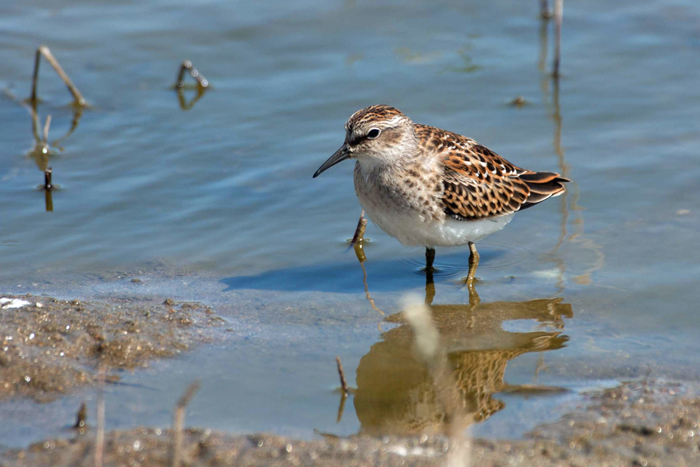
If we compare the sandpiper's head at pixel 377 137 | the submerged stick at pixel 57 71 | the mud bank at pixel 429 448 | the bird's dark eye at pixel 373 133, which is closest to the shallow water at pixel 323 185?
the submerged stick at pixel 57 71

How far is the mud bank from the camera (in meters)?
4.50

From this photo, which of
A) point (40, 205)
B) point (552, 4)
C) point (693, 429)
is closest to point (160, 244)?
point (40, 205)

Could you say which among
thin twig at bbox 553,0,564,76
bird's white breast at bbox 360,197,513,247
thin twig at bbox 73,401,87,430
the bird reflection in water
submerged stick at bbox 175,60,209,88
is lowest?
the bird reflection in water

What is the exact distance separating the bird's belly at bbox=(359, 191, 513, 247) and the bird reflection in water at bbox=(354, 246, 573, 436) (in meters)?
0.49

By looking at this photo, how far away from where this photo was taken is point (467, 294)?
750 cm

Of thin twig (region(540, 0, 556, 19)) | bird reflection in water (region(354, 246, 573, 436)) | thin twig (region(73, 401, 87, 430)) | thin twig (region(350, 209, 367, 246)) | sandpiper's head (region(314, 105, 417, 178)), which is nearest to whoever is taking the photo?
thin twig (region(73, 401, 87, 430))

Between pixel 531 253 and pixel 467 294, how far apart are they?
3.16ft

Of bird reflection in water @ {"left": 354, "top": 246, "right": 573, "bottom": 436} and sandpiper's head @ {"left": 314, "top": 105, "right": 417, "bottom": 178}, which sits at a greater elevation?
sandpiper's head @ {"left": 314, "top": 105, "right": 417, "bottom": 178}

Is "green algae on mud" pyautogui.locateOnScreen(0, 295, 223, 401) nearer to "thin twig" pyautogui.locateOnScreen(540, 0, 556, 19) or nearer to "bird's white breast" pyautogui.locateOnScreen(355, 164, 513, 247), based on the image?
"bird's white breast" pyautogui.locateOnScreen(355, 164, 513, 247)

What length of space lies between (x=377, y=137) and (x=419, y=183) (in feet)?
1.84

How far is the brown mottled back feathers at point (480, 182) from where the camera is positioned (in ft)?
24.6

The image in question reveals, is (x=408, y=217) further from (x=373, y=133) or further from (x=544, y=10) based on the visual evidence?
(x=544, y=10)

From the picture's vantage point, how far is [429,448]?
470cm

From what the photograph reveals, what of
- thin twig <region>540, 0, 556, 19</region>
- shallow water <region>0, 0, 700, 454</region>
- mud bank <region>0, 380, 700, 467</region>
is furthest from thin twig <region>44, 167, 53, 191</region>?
thin twig <region>540, 0, 556, 19</region>
